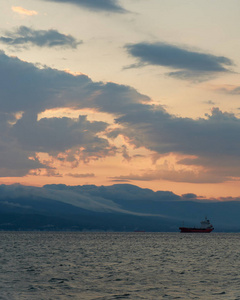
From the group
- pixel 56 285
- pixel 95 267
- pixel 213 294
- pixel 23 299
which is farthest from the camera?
pixel 95 267

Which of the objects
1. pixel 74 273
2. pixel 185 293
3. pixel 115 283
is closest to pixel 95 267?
pixel 74 273

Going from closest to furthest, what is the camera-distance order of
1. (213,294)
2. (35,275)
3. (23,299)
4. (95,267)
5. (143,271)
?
(23,299) → (213,294) → (35,275) → (143,271) → (95,267)

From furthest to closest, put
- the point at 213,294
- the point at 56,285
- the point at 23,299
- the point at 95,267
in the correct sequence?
the point at 95,267, the point at 56,285, the point at 213,294, the point at 23,299

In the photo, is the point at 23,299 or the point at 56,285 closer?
the point at 23,299

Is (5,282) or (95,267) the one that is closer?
(5,282)

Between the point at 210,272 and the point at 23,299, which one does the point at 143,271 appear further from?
the point at 23,299

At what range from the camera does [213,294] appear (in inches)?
2457

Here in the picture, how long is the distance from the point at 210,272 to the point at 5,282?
133 feet

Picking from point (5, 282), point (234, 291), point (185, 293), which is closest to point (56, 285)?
point (5, 282)

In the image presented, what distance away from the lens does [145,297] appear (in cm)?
6006

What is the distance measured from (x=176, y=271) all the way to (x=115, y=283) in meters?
23.2

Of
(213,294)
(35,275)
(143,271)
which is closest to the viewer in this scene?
(213,294)

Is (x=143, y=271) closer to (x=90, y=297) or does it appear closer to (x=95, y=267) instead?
(x=95, y=267)

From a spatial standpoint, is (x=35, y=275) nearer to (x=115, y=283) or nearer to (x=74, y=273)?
(x=74, y=273)
